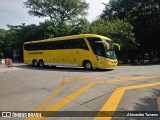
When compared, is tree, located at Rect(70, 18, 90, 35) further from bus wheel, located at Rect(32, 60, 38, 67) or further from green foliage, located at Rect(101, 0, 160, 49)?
bus wheel, located at Rect(32, 60, 38, 67)

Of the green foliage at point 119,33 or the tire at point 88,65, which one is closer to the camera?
the tire at point 88,65

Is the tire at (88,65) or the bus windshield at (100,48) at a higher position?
the bus windshield at (100,48)

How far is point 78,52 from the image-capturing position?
17562 millimetres

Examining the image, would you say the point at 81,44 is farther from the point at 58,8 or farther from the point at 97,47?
the point at 58,8

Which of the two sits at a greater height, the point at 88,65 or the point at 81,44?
the point at 81,44

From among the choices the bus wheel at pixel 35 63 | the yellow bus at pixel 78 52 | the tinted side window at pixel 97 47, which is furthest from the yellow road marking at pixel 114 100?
the bus wheel at pixel 35 63

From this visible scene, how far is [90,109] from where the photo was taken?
577cm

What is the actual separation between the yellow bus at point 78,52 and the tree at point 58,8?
25.2 metres

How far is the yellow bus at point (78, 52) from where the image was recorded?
16.0m

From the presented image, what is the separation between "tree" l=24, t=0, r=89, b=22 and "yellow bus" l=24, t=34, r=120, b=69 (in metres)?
25.2

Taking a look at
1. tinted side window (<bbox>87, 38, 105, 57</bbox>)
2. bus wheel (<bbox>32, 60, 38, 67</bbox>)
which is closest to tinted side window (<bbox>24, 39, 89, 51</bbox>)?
tinted side window (<bbox>87, 38, 105, 57</bbox>)

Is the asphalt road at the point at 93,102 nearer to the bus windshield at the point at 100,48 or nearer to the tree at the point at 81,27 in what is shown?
the bus windshield at the point at 100,48

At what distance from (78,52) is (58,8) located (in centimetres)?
3137

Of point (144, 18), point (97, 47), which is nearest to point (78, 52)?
point (97, 47)
